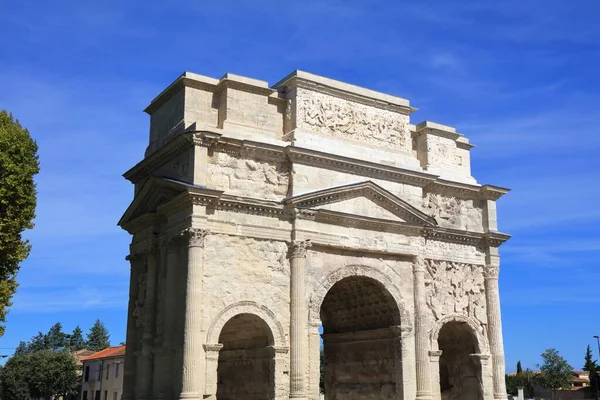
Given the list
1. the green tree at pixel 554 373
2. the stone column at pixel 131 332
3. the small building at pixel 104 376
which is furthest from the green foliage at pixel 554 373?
the stone column at pixel 131 332

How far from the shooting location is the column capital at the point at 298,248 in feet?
64.5

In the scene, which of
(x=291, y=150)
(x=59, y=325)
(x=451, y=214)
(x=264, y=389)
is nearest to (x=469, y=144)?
(x=451, y=214)

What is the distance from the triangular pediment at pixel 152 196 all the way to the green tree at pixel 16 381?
33.4m

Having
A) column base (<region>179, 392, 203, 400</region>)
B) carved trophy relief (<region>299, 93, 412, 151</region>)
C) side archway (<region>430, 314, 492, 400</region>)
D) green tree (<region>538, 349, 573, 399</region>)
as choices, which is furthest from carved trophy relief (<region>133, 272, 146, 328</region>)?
green tree (<region>538, 349, 573, 399</region>)

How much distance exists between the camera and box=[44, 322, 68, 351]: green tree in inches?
3296

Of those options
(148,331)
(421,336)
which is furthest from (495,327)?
(148,331)

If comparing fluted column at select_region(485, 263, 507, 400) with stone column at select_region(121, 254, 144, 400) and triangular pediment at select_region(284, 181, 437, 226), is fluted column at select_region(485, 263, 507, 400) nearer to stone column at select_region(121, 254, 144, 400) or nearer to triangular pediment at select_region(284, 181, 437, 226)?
triangular pediment at select_region(284, 181, 437, 226)

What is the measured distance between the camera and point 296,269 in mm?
19547

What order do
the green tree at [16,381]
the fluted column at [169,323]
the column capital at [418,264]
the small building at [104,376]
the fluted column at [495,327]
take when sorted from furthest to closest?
the green tree at [16,381] → the small building at [104,376] → the fluted column at [495,327] → the column capital at [418,264] → the fluted column at [169,323]

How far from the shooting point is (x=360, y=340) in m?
23.2

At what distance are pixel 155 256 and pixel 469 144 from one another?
12480mm

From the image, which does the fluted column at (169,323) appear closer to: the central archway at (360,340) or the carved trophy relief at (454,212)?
the central archway at (360,340)

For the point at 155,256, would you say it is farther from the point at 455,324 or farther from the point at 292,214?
the point at 455,324

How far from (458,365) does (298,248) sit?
851 centimetres
